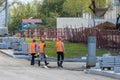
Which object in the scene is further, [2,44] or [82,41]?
[82,41]

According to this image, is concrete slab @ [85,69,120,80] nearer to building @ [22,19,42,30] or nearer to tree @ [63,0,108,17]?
tree @ [63,0,108,17]

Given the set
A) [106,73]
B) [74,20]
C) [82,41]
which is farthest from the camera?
[74,20]

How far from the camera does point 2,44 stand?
45.7m

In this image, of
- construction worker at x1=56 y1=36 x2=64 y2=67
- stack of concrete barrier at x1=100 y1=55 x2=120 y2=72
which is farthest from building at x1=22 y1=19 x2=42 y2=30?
stack of concrete barrier at x1=100 y1=55 x2=120 y2=72

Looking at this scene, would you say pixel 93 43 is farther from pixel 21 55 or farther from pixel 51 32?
pixel 51 32

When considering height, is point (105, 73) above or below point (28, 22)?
below

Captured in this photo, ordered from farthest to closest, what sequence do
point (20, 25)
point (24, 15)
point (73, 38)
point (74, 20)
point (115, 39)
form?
point (24, 15), point (20, 25), point (74, 20), point (73, 38), point (115, 39)

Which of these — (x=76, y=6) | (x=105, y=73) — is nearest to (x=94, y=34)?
(x=105, y=73)

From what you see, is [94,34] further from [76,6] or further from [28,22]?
[76,6]

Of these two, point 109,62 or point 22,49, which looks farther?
point 22,49

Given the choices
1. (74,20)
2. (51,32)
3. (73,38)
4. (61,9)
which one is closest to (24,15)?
(61,9)

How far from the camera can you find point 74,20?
82500 mm

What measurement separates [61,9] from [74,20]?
42.1 meters

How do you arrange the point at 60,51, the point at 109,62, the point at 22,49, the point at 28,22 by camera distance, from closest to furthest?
the point at 109,62, the point at 60,51, the point at 22,49, the point at 28,22
